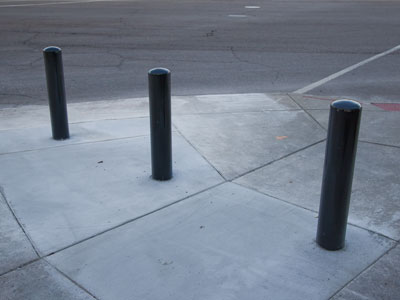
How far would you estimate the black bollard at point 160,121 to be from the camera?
4547mm

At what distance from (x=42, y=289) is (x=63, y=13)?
59.2ft

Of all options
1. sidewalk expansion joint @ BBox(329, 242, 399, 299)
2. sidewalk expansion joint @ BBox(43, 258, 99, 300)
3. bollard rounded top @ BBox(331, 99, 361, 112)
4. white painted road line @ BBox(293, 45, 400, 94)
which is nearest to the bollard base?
sidewalk expansion joint @ BBox(329, 242, 399, 299)

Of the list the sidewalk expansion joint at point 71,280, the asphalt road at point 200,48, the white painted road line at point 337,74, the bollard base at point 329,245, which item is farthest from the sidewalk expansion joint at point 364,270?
the white painted road line at point 337,74

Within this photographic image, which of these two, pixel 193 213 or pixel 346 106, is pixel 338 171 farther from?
pixel 193 213

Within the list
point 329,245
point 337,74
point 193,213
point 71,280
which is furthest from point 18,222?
point 337,74

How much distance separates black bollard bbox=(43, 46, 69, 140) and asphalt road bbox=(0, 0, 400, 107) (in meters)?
2.44

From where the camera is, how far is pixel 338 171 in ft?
11.7

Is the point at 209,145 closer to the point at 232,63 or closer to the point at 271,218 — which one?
the point at 271,218

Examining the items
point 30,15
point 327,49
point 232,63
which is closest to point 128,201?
point 232,63

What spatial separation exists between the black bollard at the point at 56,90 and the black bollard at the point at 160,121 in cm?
148

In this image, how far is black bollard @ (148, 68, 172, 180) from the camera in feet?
14.9

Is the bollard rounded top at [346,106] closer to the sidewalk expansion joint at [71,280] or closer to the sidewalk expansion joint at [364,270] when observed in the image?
the sidewalk expansion joint at [364,270]

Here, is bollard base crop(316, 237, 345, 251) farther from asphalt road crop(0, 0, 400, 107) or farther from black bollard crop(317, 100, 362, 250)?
asphalt road crop(0, 0, 400, 107)

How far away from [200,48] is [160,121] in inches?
326
